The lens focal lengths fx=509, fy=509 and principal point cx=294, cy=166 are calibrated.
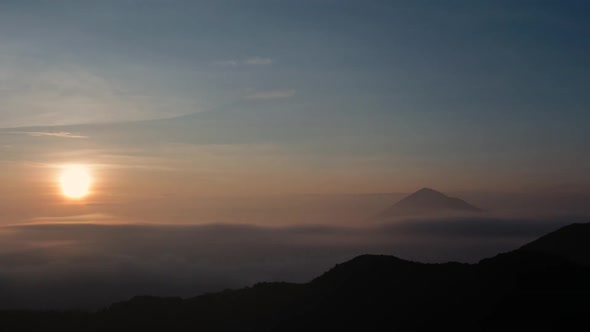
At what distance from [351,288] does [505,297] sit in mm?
15223

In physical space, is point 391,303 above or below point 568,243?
below

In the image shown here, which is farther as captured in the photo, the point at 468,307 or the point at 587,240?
the point at 587,240

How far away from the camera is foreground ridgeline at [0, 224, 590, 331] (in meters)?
42.6

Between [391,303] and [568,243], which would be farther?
[568,243]

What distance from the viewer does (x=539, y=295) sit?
43.8m

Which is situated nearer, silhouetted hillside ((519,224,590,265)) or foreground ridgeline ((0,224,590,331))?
foreground ridgeline ((0,224,590,331))

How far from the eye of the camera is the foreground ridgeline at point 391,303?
1678 inches

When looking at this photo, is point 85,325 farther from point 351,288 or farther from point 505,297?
→ point 505,297

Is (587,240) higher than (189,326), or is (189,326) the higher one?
(587,240)

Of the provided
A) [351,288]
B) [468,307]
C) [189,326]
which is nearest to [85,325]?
[189,326]

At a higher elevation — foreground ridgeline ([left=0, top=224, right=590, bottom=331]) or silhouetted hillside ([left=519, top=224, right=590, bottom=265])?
silhouetted hillside ([left=519, top=224, right=590, bottom=265])

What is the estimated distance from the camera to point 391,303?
48.4 m

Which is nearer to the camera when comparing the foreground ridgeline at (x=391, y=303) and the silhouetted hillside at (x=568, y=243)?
the foreground ridgeline at (x=391, y=303)

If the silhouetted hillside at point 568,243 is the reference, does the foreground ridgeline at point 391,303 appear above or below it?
below
